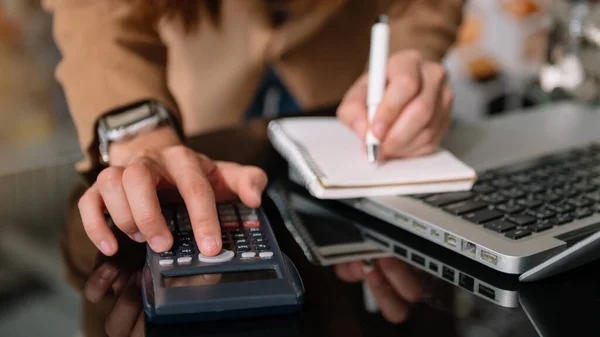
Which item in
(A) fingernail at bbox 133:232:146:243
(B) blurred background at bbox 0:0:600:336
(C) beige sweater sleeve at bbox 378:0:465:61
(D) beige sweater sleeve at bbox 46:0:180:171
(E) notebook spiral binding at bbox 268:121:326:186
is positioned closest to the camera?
(A) fingernail at bbox 133:232:146:243

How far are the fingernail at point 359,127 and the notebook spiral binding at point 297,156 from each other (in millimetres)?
55

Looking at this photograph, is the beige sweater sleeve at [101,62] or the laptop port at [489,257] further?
the beige sweater sleeve at [101,62]

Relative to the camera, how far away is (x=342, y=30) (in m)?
1.12

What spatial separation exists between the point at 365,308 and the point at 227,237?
11 cm

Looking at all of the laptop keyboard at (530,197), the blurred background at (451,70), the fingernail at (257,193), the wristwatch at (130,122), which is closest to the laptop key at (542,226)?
the laptop keyboard at (530,197)

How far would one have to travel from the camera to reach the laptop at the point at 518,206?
47 centimetres

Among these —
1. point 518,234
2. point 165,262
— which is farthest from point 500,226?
point 165,262

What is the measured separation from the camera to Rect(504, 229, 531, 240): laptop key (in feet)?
1.58

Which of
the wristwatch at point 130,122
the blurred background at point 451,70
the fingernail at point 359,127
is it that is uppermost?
the wristwatch at point 130,122

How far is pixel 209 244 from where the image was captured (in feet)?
1.47

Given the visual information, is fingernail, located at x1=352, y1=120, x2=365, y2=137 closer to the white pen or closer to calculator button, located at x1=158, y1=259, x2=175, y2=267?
the white pen

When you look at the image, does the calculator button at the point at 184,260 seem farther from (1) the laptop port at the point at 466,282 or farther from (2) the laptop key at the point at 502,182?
(2) the laptop key at the point at 502,182

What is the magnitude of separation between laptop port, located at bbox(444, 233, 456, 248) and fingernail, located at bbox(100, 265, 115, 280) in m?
0.24

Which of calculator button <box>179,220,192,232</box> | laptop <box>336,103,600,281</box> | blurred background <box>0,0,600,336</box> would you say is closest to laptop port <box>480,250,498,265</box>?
laptop <box>336,103,600,281</box>
